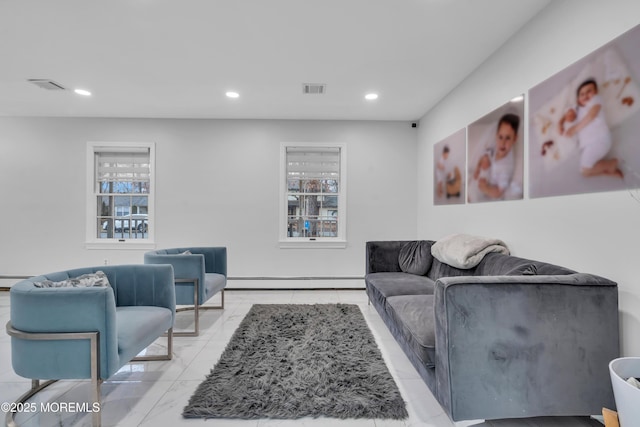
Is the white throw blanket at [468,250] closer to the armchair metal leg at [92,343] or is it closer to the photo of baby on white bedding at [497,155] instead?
the photo of baby on white bedding at [497,155]

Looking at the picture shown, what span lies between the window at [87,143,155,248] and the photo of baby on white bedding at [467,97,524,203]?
14.8 feet

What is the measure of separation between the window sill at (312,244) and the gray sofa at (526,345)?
332cm

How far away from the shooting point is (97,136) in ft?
16.0

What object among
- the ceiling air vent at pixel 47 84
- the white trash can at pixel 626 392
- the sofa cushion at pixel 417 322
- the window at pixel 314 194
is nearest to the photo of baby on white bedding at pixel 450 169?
the window at pixel 314 194

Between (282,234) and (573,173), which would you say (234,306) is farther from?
(573,173)

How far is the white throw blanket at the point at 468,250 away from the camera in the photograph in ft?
8.75

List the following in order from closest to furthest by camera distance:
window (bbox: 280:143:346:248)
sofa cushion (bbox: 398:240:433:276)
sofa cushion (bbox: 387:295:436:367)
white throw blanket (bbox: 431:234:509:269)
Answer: sofa cushion (bbox: 387:295:436:367), white throw blanket (bbox: 431:234:509:269), sofa cushion (bbox: 398:240:433:276), window (bbox: 280:143:346:248)

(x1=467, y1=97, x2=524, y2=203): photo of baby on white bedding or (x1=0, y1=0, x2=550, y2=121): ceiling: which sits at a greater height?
(x1=0, y1=0, x2=550, y2=121): ceiling

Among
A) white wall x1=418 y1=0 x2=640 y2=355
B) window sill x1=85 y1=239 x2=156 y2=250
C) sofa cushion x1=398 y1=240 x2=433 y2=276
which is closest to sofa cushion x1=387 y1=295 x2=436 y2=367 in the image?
white wall x1=418 y1=0 x2=640 y2=355

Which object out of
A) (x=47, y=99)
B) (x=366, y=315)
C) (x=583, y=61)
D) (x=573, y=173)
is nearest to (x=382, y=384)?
(x=366, y=315)

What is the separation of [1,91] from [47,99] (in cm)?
43

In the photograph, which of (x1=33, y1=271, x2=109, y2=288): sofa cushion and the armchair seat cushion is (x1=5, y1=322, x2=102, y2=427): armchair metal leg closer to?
the armchair seat cushion

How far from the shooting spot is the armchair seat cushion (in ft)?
6.16

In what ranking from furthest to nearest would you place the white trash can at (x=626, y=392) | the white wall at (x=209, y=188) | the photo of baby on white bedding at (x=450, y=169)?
the white wall at (x=209, y=188), the photo of baby on white bedding at (x=450, y=169), the white trash can at (x=626, y=392)
